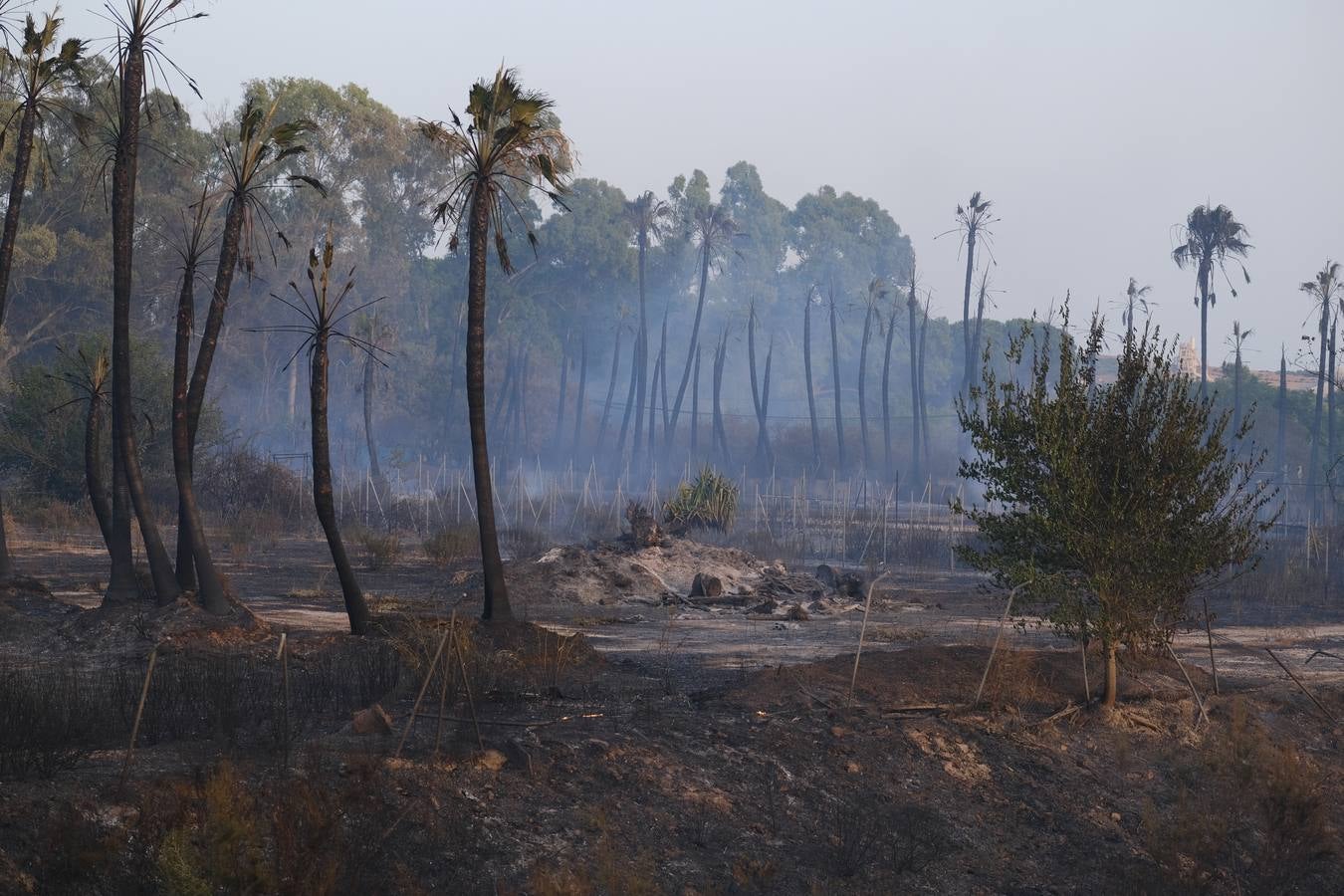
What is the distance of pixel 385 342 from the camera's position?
54.6m

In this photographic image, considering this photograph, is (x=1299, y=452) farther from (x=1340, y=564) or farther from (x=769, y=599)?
(x=769, y=599)

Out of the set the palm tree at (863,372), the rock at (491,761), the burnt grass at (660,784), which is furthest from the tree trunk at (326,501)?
the palm tree at (863,372)

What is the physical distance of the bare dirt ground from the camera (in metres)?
7.02

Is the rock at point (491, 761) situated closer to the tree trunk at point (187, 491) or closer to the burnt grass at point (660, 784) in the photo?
the burnt grass at point (660, 784)

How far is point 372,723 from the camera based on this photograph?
9297 millimetres

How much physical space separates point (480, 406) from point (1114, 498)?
23.1 feet

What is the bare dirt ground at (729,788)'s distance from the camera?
7016mm

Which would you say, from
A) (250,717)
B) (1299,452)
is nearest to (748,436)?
(1299,452)

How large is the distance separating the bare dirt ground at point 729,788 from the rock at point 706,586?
26.0ft

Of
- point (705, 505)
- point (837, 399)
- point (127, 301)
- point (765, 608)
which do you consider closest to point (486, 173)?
point (127, 301)

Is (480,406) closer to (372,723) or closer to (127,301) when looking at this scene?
(127,301)

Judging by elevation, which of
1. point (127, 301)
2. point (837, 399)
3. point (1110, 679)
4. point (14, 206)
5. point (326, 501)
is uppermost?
point (837, 399)

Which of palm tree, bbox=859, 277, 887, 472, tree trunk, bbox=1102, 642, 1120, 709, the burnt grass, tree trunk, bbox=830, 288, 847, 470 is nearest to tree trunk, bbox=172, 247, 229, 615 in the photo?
the burnt grass

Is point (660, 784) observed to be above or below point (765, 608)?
below
